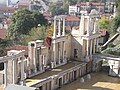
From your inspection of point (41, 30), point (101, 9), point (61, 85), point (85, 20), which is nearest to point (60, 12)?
point (101, 9)

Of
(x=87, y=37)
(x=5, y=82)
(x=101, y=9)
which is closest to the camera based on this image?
(x=5, y=82)

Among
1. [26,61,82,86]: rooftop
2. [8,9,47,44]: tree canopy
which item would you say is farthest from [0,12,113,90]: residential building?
[8,9,47,44]: tree canopy

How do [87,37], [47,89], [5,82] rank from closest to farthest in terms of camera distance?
[5,82] < [47,89] < [87,37]

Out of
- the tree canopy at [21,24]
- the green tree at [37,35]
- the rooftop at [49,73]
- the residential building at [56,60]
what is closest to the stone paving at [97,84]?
the residential building at [56,60]

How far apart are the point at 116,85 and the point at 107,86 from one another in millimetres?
1100

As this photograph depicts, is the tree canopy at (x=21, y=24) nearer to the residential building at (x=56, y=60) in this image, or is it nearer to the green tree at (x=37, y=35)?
the green tree at (x=37, y=35)

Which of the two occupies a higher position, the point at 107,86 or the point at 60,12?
the point at 60,12

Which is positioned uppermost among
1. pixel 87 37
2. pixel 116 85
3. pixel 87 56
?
pixel 87 37

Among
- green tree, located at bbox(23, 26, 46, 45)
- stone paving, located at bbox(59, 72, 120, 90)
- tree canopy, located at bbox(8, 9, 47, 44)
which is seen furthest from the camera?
tree canopy, located at bbox(8, 9, 47, 44)

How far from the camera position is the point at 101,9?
9656 centimetres

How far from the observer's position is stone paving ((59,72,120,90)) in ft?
84.8

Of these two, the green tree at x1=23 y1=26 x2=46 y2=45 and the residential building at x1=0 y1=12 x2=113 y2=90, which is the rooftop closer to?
the residential building at x1=0 y1=12 x2=113 y2=90

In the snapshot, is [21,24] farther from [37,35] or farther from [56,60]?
[56,60]

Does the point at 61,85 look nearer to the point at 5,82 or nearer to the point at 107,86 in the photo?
the point at 107,86
